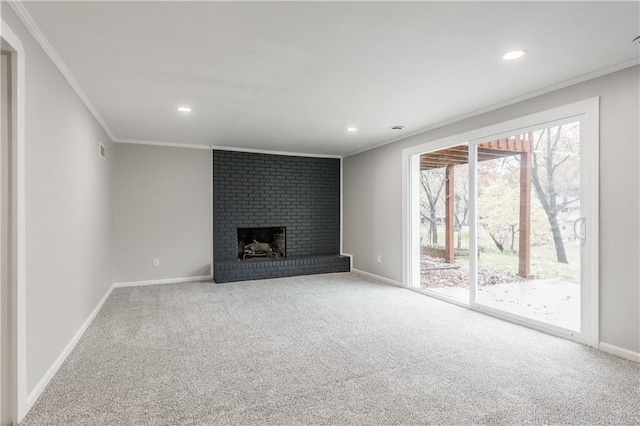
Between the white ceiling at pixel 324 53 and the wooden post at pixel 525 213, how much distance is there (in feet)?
2.03

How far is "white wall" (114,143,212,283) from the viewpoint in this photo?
5.16 metres

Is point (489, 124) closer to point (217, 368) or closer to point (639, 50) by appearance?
point (639, 50)

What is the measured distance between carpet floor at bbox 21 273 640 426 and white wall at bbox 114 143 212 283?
1520 mm

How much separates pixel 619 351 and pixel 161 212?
5.60 metres

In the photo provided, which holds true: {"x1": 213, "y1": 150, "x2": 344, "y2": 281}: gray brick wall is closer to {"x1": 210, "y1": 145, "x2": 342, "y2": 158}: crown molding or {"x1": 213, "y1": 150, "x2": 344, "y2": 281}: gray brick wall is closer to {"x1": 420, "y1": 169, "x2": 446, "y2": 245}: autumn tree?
{"x1": 210, "y1": 145, "x2": 342, "y2": 158}: crown molding

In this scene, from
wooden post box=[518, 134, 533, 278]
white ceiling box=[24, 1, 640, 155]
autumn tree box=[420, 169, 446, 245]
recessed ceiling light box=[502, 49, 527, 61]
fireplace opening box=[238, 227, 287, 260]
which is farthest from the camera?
fireplace opening box=[238, 227, 287, 260]

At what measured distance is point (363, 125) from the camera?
437 cm

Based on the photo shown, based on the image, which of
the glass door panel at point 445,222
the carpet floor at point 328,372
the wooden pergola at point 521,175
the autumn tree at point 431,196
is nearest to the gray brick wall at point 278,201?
the glass door panel at point 445,222

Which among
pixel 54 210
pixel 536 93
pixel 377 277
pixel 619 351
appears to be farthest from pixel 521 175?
pixel 54 210

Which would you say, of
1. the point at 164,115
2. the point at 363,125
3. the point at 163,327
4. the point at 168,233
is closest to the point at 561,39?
the point at 363,125

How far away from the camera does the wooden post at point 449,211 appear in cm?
445

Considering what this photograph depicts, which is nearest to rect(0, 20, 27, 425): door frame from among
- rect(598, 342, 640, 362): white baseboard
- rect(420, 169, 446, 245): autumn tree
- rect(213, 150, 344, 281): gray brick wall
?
rect(213, 150, 344, 281): gray brick wall

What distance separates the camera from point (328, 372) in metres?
2.38

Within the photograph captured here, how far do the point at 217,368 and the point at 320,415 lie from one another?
3.03 ft
